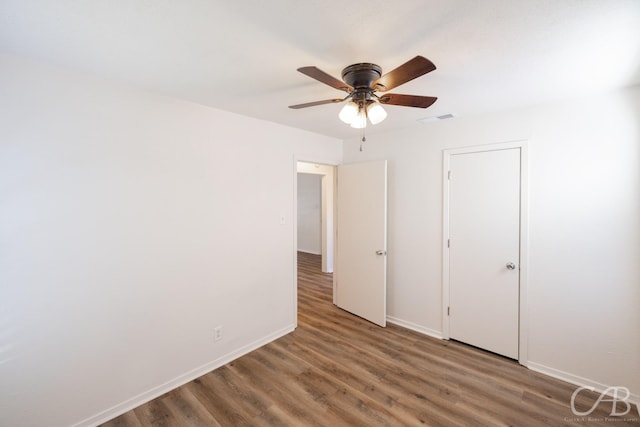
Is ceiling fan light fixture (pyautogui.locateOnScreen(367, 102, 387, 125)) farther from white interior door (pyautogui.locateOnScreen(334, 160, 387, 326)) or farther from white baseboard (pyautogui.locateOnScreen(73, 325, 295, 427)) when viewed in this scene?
white baseboard (pyautogui.locateOnScreen(73, 325, 295, 427))

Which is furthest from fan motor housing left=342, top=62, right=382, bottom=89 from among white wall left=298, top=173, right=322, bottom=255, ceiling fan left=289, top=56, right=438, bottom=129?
white wall left=298, top=173, right=322, bottom=255

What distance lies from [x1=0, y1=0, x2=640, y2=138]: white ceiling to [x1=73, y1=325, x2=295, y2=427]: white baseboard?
92.6 inches

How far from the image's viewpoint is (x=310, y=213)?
26.4 ft

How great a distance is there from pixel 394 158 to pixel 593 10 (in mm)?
2192

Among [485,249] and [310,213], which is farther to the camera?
[310,213]

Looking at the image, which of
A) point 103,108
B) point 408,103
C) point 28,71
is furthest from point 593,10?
point 28,71

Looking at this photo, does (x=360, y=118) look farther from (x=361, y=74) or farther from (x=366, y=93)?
(x=361, y=74)

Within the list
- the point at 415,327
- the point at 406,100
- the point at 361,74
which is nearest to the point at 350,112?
the point at 361,74

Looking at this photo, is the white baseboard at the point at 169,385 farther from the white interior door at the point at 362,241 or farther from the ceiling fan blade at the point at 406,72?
the ceiling fan blade at the point at 406,72

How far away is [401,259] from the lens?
133 inches

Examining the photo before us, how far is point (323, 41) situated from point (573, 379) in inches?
129

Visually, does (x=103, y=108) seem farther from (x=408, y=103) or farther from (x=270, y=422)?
(x=270, y=422)

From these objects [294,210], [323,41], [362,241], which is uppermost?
[323,41]

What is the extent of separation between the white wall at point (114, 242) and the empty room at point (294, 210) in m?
0.01
